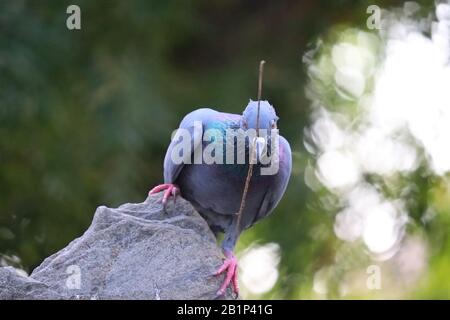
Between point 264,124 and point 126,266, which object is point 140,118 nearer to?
point 264,124

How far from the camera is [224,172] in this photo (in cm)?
525

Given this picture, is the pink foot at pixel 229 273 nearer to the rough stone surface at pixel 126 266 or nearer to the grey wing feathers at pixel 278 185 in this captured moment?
the rough stone surface at pixel 126 266

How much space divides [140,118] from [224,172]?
3604 mm

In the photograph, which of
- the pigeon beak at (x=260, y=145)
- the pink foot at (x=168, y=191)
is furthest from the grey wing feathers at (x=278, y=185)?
the pink foot at (x=168, y=191)

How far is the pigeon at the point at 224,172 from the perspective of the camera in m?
5.19

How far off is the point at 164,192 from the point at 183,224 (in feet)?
1.08

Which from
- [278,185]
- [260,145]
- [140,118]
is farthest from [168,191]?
[140,118]

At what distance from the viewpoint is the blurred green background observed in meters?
8.38

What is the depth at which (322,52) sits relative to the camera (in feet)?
30.1

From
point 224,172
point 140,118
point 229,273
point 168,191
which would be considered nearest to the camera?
point 229,273

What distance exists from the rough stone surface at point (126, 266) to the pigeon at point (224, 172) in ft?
1.36

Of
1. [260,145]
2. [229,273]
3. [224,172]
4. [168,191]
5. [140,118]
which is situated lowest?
[229,273]

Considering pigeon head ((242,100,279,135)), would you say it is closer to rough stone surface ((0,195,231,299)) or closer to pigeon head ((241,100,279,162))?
pigeon head ((241,100,279,162))

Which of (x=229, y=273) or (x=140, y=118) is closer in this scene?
(x=229, y=273)
